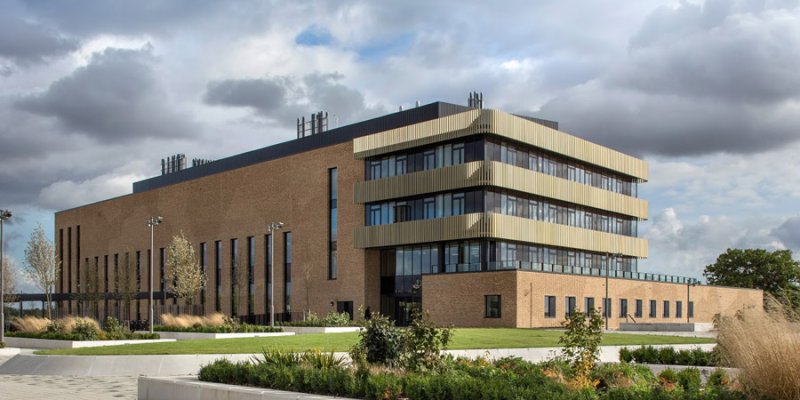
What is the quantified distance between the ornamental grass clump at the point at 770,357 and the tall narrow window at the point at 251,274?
62.0 meters

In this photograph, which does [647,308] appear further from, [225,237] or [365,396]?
[365,396]

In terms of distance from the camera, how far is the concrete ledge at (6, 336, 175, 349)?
34.8 metres

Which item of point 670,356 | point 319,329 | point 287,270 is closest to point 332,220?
point 287,270

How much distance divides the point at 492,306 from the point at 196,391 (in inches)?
1493

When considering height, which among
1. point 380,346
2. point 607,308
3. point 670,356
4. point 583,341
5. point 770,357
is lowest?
point 607,308

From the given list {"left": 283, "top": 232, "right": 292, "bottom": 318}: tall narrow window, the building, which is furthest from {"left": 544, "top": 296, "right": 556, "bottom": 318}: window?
{"left": 283, "top": 232, "right": 292, "bottom": 318}: tall narrow window

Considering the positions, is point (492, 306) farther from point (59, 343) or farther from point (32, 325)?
point (32, 325)

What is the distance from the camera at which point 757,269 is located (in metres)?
92.4

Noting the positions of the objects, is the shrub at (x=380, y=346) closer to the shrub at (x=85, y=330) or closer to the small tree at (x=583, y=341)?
the small tree at (x=583, y=341)

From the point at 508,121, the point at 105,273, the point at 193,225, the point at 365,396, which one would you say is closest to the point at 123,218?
the point at 105,273

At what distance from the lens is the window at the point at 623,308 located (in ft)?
203

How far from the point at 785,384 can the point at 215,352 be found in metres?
17.6

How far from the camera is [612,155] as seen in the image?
68312mm

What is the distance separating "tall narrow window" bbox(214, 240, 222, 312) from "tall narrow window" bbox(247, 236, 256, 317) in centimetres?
503
